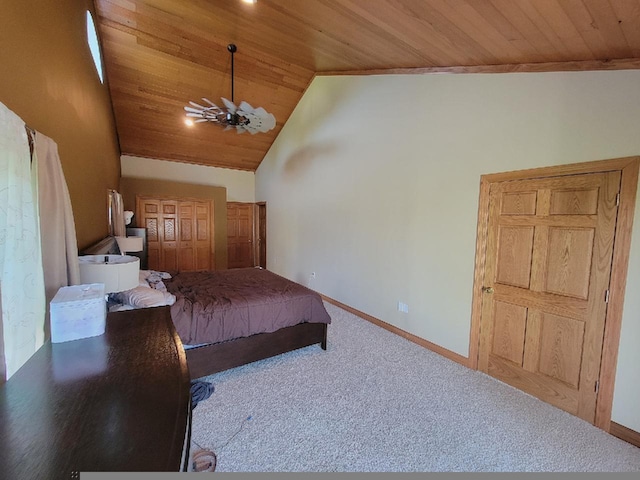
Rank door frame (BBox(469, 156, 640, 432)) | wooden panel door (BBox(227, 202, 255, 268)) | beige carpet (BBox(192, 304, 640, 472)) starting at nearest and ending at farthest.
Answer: beige carpet (BBox(192, 304, 640, 472)), door frame (BBox(469, 156, 640, 432)), wooden panel door (BBox(227, 202, 255, 268))

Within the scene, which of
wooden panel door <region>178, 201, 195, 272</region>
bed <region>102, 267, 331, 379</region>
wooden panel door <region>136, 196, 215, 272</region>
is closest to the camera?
bed <region>102, 267, 331, 379</region>

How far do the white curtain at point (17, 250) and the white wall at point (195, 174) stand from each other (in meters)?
5.66

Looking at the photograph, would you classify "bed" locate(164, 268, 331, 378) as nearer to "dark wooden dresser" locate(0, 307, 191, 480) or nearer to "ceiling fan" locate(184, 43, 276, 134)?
"dark wooden dresser" locate(0, 307, 191, 480)

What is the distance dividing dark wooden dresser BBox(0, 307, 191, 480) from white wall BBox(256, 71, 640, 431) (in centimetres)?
273

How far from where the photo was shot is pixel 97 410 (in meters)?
0.79

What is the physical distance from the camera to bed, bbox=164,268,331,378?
2453 millimetres

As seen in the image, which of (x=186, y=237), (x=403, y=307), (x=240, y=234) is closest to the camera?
(x=403, y=307)

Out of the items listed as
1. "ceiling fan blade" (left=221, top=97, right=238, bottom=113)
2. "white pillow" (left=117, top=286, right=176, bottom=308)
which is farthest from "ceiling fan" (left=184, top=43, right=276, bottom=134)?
"white pillow" (left=117, top=286, right=176, bottom=308)

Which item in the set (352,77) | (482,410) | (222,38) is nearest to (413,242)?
(482,410)

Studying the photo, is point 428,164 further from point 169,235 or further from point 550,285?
point 169,235

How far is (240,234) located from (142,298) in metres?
5.28

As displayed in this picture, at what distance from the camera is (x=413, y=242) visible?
3.37 meters

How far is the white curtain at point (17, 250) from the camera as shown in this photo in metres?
1.02

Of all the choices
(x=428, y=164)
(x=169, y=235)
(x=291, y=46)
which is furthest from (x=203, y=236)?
(x=428, y=164)
